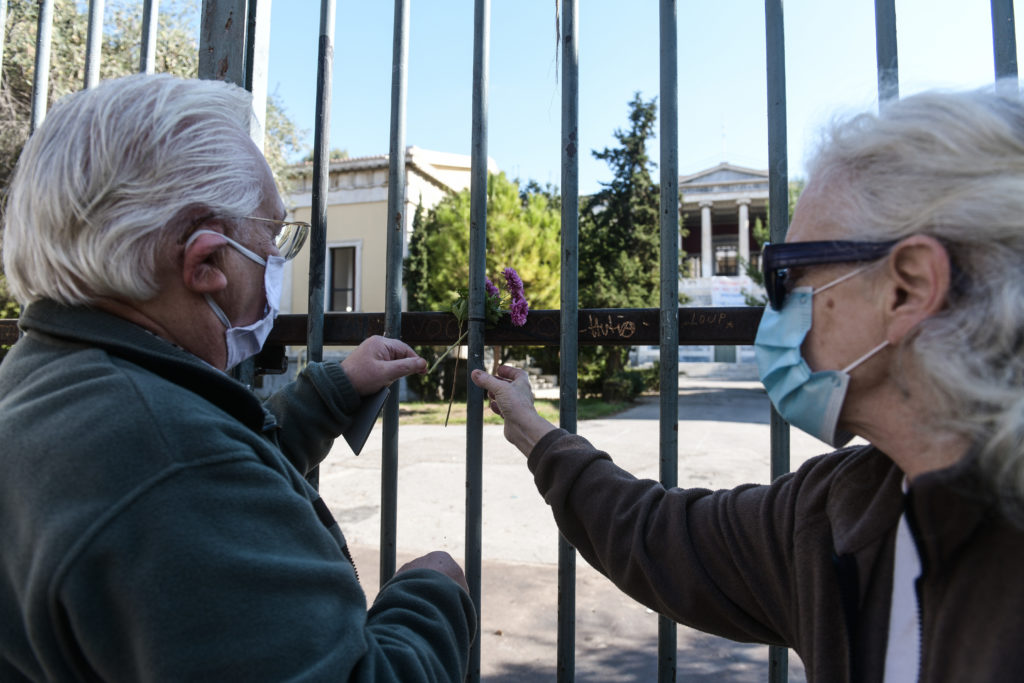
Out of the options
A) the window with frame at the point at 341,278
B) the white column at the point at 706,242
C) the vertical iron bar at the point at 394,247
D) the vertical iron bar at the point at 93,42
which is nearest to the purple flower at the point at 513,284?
the vertical iron bar at the point at 394,247

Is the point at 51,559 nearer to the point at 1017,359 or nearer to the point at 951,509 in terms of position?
the point at 951,509

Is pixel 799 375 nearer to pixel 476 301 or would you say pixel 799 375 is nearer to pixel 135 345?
pixel 476 301

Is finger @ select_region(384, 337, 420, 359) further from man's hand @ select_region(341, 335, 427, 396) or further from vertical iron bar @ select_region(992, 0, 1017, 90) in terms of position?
vertical iron bar @ select_region(992, 0, 1017, 90)

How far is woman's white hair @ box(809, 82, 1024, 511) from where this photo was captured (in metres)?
0.97

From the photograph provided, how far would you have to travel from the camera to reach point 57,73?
25.3 ft

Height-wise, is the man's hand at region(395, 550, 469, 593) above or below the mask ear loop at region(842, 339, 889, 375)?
below

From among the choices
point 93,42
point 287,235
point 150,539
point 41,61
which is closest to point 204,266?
point 287,235

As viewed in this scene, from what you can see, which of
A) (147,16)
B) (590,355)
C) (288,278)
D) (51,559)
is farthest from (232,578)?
(590,355)

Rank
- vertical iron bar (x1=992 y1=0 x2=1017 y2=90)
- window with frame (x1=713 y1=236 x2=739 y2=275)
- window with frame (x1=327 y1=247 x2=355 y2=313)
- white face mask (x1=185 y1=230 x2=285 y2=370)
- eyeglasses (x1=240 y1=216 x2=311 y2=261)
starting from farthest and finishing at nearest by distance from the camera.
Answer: window with frame (x1=713 y1=236 x2=739 y2=275), window with frame (x1=327 y1=247 x2=355 y2=313), vertical iron bar (x1=992 y1=0 x2=1017 y2=90), eyeglasses (x1=240 y1=216 x2=311 y2=261), white face mask (x1=185 y1=230 x2=285 y2=370)

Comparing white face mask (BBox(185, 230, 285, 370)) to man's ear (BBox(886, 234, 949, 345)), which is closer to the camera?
man's ear (BBox(886, 234, 949, 345))

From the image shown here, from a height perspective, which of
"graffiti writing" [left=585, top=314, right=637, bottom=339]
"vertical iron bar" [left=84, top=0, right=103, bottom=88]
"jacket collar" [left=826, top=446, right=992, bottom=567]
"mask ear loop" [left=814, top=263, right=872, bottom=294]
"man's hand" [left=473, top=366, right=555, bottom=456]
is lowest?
"jacket collar" [left=826, top=446, right=992, bottom=567]

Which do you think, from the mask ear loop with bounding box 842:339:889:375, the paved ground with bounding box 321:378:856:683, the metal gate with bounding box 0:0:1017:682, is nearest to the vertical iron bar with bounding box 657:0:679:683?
the metal gate with bounding box 0:0:1017:682

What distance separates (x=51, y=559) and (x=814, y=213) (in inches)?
53.1

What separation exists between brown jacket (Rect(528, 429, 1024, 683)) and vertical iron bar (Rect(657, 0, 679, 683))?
0.68 ft
